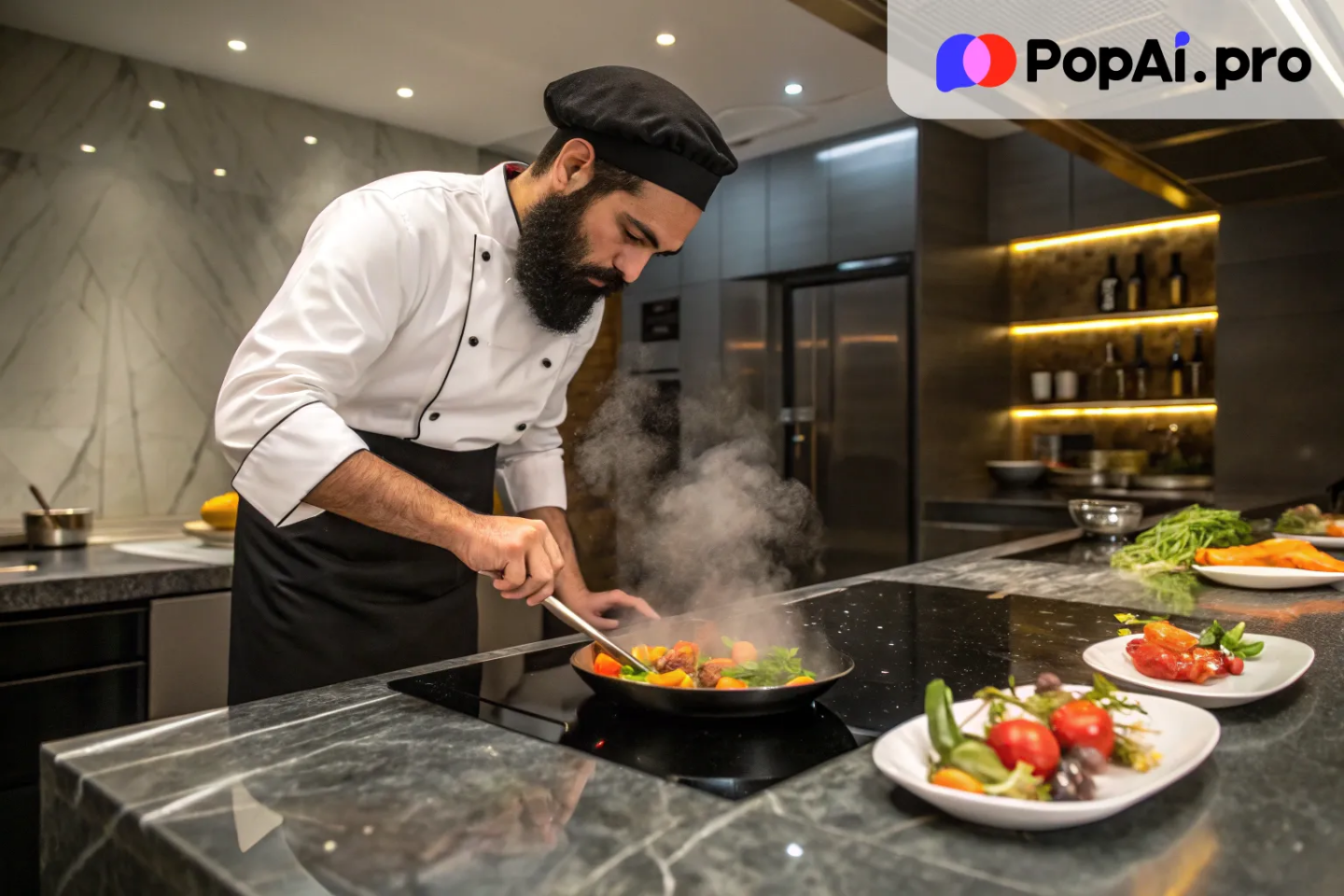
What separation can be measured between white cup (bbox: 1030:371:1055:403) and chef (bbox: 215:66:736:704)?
13.4ft

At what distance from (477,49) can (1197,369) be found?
3.76 metres

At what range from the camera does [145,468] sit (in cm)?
409

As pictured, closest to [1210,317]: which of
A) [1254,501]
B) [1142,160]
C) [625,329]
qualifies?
[1254,501]

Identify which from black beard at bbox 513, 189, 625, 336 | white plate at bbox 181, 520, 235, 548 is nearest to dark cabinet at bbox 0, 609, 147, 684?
white plate at bbox 181, 520, 235, 548

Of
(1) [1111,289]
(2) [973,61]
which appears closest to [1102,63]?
(2) [973,61]

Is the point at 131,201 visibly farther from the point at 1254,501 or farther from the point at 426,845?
the point at 1254,501

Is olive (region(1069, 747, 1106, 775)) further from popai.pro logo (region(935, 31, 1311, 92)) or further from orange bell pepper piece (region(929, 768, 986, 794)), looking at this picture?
popai.pro logo (region(935, 31, 1311, 92))

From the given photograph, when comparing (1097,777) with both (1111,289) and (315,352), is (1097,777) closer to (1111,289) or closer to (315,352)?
(315,352)

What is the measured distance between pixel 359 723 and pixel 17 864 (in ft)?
5.91

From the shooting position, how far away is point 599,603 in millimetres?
1737

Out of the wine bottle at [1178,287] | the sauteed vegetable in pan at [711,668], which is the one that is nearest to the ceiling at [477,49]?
the wine bottle at [1178,287]

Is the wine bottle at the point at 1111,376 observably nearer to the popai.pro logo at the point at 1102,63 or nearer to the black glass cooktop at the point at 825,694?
the popai.pro logo at the point at 1102,63

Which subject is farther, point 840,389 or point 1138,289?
point 840,389

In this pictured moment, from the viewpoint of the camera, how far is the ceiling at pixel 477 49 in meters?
3.66
